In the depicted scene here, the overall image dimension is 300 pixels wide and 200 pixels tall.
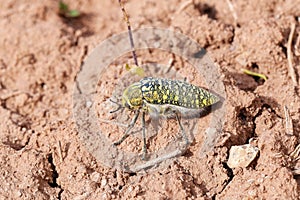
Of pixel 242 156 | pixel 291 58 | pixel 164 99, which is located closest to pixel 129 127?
pixel 164 99

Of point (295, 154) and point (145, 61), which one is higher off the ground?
point (145, 61)

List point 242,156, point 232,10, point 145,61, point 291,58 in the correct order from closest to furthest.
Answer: point 242,156 → point 291,58 → point 145,61 → point 232,10

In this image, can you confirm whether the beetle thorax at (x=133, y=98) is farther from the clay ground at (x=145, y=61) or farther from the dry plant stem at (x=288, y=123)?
the dry plant stem at (x=288, y=123)

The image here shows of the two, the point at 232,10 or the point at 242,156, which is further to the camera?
the point at 232,10

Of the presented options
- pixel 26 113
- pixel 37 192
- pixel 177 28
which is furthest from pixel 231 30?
pixel 37 192

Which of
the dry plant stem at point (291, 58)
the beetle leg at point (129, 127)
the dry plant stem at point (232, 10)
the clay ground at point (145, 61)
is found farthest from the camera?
the dry plant stem at point (232, 10)

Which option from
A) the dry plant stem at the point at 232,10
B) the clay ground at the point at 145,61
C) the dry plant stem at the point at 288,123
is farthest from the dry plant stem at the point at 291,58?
the dry plant stem at the point at 232,10

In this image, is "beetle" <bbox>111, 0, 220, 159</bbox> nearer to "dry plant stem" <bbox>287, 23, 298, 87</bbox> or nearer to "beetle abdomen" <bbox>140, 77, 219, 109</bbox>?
"beetle abdomen" <bbox>140, 77, 219, 109</bbox>

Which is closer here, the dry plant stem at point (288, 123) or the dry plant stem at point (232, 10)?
the dry plant stem at point (288, 123)

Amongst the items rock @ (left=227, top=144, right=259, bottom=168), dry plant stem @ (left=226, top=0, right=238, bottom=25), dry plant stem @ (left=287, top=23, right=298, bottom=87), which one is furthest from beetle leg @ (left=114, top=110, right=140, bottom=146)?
dry plant stem @ (left=226, top=0, right=238, bottom=25)

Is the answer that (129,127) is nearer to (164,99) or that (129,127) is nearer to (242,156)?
(164,99)
